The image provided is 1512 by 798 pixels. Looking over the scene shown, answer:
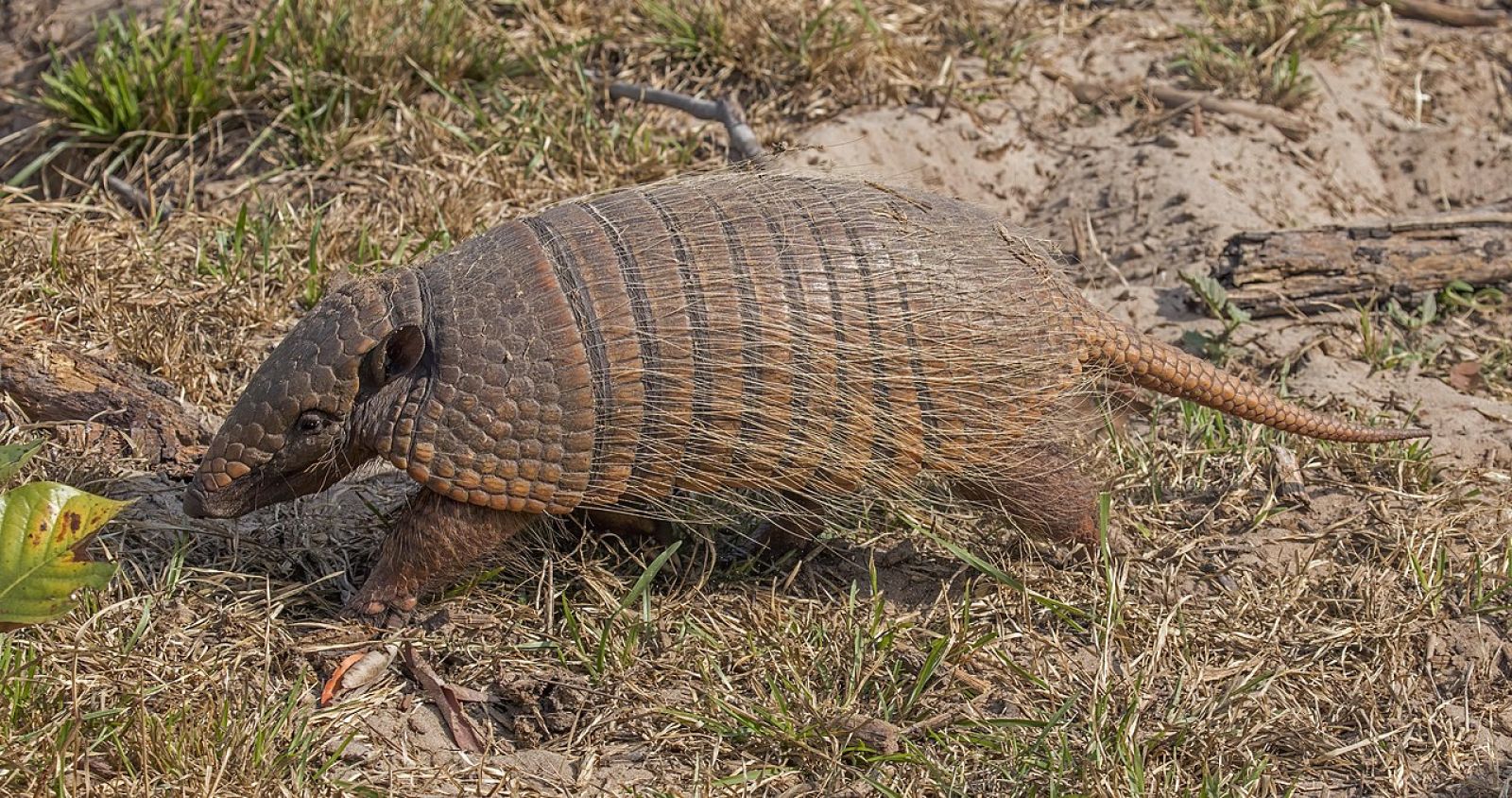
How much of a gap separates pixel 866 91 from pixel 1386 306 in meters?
2.44

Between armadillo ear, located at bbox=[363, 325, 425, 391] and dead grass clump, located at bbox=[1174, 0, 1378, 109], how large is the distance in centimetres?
457

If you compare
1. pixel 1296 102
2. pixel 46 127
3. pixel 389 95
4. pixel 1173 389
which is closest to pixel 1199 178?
pixel 1296 102

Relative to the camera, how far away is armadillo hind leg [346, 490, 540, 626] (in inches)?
162

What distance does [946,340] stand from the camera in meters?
4.18

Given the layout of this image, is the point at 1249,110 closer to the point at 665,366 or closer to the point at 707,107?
the point at 707,107

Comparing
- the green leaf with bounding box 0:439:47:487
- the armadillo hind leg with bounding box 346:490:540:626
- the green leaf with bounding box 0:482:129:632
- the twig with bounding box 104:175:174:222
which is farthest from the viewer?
the twig with bounding box 104:175:174:222

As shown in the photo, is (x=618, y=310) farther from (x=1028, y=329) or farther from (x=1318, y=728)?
(x=1318, y=728)

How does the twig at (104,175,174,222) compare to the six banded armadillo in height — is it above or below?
below

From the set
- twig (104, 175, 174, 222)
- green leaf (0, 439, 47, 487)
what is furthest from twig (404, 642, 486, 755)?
twig (104, 175, 174, 222)

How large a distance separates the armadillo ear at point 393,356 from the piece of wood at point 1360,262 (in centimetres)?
339

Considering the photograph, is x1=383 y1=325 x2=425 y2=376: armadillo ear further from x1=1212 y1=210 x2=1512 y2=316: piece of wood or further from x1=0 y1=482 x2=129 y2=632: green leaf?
x1=1212 y1=210 x2=1512 y2=316: piece of wood

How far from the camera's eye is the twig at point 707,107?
654 cm

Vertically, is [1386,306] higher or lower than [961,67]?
lower

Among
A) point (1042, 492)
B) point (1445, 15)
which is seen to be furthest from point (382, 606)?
point (1445, 15)
